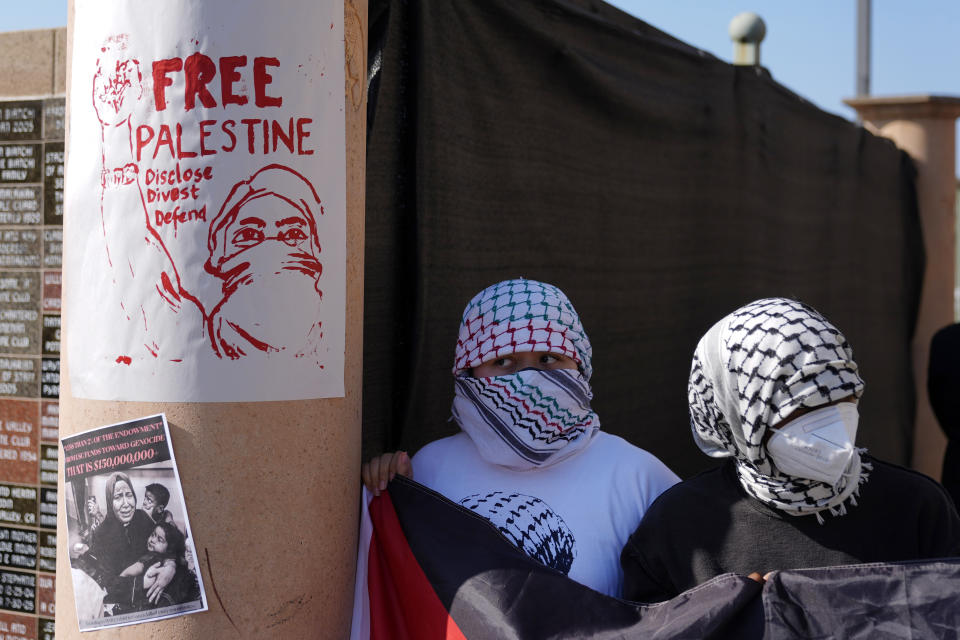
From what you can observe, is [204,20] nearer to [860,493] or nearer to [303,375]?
[303,375]

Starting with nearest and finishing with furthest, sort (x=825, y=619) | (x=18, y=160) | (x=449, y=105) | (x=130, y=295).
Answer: (x=825, y=619), (x=130, y=295), (x=18, y=160), (x=449, y=105)

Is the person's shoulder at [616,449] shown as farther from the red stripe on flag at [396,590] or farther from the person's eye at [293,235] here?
the person's eye at [293,235]

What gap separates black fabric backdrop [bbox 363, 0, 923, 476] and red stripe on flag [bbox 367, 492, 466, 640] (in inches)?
24.6

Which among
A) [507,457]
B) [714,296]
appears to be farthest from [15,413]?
[714,296]

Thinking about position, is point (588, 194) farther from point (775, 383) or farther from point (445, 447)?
point (775, 383)

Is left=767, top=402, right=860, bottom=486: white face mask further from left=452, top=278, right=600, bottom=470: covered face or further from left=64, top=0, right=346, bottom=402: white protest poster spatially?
left=64, top=0, right=346, bottom=402: white protest poster

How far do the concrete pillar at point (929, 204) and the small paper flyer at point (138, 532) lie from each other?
6772 millimetres

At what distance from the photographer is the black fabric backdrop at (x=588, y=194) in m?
2.60

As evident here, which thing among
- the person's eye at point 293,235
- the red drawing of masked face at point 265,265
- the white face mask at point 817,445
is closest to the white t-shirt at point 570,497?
the white face mask at point 817,445

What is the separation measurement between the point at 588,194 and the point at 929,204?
16.4 feet

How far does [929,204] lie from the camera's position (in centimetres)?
735

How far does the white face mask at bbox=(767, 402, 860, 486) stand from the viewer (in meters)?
1.64

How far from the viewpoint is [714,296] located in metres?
4.42

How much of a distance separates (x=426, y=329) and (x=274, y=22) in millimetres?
1148
